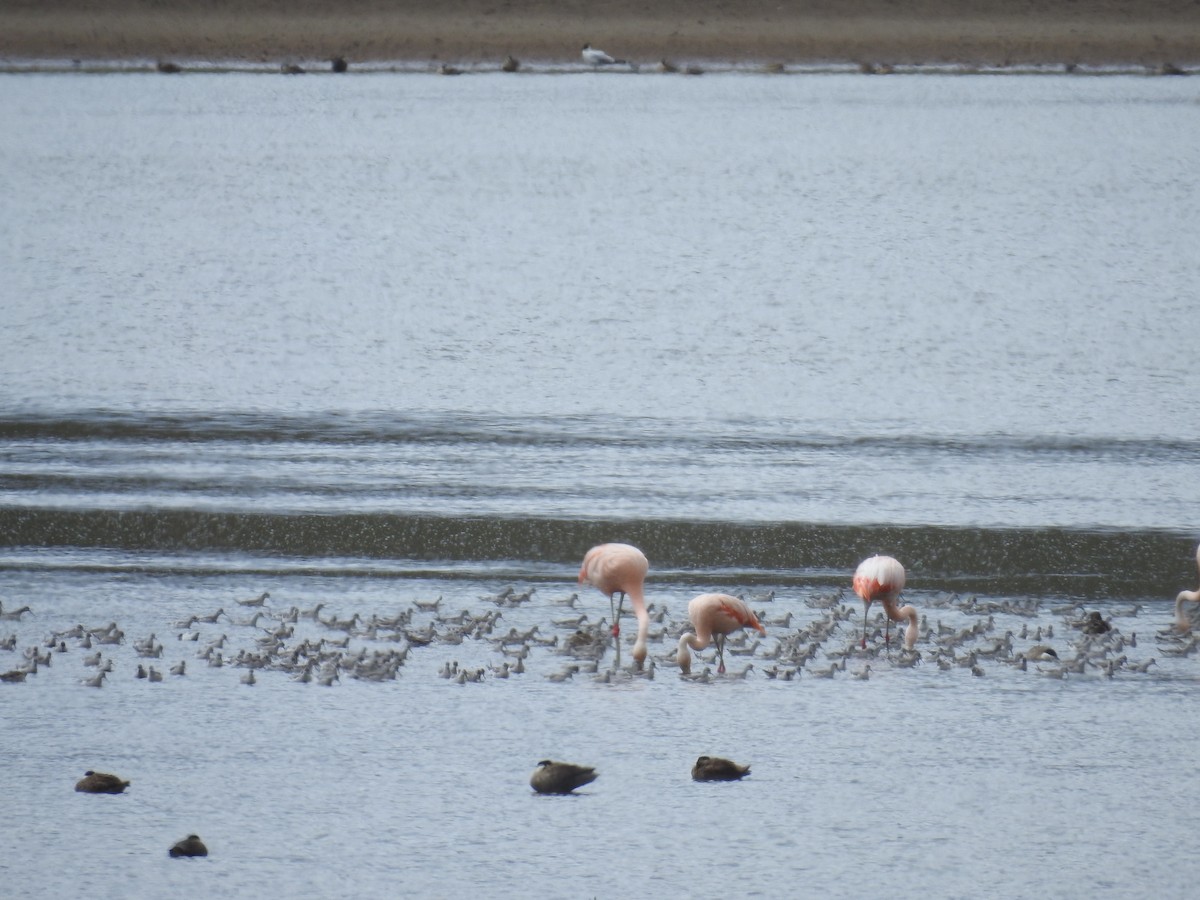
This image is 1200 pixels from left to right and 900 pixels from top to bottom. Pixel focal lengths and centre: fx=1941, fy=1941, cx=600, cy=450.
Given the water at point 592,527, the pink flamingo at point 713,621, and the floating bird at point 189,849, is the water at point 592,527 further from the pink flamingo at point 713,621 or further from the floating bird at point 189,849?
the pink flamingo at point 713,621

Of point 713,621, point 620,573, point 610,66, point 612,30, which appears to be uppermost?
point 612,30

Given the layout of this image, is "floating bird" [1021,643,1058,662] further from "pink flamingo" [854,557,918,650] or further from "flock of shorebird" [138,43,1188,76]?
"flock of shorebird" [138,43,1188,76]

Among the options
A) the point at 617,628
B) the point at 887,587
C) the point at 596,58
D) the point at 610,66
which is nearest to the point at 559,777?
the point at 617,628

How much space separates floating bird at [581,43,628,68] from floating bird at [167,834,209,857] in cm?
5157

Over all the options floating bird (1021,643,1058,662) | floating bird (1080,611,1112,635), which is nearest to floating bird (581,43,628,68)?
floating bird (1080,611,1112,635)

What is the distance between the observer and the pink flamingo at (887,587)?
29.8ft

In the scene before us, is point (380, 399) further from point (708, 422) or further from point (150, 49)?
point (150, 49)

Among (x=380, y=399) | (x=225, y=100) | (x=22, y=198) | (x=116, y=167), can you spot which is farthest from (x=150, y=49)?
(x=380, y=399)

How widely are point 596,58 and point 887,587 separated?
4979 centimetres

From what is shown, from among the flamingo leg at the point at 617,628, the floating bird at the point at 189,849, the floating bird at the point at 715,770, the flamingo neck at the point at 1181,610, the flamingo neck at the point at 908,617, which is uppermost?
the flamingo neck at the point at 1181,610

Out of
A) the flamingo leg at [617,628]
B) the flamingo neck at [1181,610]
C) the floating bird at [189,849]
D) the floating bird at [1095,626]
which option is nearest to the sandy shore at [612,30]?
the flamingo neck at [1181,610]

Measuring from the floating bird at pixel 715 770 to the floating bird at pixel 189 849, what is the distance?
1.97 meters

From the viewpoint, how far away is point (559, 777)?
760 cm

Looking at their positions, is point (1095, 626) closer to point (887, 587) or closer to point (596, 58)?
point (887, 587)
